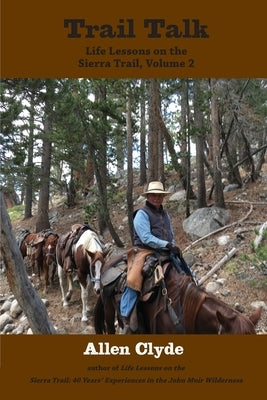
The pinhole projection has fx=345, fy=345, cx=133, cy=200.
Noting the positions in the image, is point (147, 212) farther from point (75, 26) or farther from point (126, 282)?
point (75, 26)

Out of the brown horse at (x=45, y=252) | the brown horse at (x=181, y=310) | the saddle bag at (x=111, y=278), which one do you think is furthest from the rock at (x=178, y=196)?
the brown horse at (x=181, y=310)

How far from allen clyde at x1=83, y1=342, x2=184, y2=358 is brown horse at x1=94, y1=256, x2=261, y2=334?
38 cm

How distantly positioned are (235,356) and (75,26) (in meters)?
3.71

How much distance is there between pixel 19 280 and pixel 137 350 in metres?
1.73

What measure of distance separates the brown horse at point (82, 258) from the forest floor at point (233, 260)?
1.42 feet

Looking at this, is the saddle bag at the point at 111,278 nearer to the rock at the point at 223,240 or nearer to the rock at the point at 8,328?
the rock at the point at 8,328

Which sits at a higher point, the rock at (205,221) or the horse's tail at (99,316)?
the rock at (205,221)

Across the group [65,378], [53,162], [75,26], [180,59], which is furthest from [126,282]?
[53,162]

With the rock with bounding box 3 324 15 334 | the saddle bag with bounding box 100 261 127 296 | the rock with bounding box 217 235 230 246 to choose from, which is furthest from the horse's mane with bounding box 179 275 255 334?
the rock with bounding box 217 235 230 246

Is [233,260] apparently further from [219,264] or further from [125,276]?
[125,276]

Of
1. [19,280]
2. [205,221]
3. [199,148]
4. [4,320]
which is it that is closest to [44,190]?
[199,148]

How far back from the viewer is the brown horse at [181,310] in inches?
130

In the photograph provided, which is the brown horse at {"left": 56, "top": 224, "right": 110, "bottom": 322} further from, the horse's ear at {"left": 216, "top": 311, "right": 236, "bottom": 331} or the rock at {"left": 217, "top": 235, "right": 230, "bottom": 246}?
the rock at {"left": 217, "top": 235, "right": 230, "bottom": 246}

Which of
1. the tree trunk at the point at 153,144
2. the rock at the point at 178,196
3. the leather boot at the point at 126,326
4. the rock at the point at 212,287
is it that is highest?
the tree trunk at the point at 153,144
